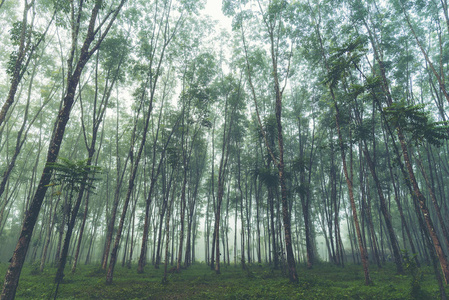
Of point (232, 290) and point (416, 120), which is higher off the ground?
point (416, 120)

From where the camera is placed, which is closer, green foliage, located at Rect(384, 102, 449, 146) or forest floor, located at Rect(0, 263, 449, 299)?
green foliage, located at Rect(384, 102, 449, 146)

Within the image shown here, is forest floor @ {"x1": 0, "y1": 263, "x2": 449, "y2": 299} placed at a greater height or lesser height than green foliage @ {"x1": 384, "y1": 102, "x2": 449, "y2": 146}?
lesser

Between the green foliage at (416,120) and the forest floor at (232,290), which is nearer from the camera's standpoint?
the green foliage at (416,120)

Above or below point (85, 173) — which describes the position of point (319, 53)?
above

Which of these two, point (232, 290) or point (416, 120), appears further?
point (232, 290)

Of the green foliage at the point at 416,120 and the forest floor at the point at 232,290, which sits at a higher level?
the green foliage at the point at 416,120

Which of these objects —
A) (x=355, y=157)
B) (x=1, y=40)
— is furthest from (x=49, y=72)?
(x=355, y=157)

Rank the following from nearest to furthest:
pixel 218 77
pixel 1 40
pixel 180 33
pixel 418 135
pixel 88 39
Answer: pixel 418 135 < pixel 88 39 < pixel 1 40 < pixel 180 33 < pixel 218 77

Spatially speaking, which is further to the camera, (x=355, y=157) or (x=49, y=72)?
(x=355, y=157)

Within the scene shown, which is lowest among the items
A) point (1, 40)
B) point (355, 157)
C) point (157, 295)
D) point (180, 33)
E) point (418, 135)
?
point (157, 295)

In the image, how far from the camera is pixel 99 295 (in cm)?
1005

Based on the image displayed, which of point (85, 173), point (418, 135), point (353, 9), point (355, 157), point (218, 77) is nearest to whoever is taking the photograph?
point (85, 173)

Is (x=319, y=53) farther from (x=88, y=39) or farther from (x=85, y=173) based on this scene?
(x=85, y=173)

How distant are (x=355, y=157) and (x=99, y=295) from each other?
28750 mm
